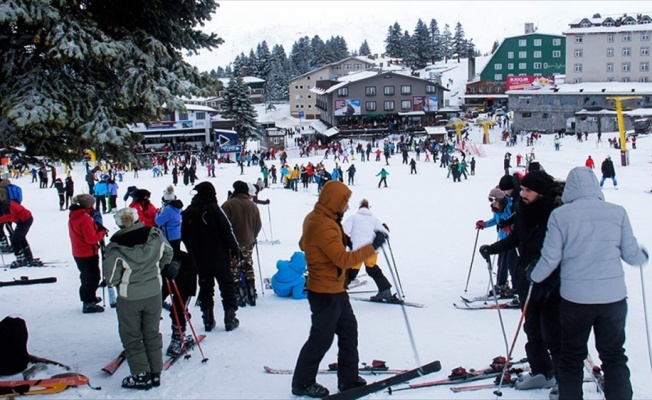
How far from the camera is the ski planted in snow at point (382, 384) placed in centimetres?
433

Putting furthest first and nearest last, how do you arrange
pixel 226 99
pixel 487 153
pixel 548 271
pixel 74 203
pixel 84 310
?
pixel 226 99 → pixel 487 153 → pixel 84 310 → pixel 74 203 → pixel 548 271

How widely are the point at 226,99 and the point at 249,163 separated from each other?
21.9m

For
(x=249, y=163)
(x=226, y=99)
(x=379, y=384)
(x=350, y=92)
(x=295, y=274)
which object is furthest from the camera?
(x=350, y=92)

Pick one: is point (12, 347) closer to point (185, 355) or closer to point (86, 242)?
point (185, 355)

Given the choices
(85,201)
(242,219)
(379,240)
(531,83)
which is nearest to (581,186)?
(379,240)

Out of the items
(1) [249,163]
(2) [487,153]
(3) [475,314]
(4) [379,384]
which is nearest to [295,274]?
(3) [475,314]

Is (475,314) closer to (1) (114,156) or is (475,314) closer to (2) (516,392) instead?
(2) (516,392)

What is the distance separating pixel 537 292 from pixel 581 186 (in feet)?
2.88

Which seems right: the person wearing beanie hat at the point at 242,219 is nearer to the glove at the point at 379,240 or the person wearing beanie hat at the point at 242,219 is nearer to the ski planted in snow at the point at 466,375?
the ski planted in snow at the point at 466,375

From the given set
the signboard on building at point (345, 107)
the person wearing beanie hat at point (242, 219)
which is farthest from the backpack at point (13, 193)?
the signboard on building at point (345, 107)

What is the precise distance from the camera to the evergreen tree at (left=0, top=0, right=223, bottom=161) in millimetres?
4863

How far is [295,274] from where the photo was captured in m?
8.09

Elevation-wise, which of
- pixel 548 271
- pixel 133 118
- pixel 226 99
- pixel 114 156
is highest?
pixel 226 99

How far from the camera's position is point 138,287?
4.65 m
